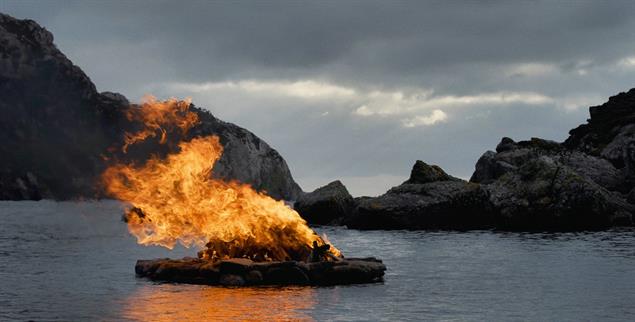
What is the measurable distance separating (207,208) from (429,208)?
147 feet

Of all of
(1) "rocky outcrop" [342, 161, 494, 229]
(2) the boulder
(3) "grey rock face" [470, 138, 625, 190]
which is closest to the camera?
(1) "rocky outcrop" [342, 161, 494, 229]

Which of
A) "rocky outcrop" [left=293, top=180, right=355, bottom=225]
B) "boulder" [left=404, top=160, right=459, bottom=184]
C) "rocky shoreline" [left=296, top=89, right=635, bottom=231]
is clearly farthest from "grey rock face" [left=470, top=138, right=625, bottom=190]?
"rocky outcrop" [left=293, top=180, right=355, bottom=225]

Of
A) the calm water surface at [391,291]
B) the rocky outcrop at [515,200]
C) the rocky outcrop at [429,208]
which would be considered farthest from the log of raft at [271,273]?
the rocky outcrop at [429,208]

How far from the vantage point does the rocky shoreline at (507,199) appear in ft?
236

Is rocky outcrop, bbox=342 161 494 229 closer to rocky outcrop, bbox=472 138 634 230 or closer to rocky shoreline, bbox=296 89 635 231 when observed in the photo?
rocky shoreline, bbox=296 89 635 231

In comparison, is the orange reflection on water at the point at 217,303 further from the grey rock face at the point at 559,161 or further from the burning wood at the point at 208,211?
the grey rock face at the point at 559,161

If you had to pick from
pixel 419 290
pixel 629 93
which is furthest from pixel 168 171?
pixel 629 93

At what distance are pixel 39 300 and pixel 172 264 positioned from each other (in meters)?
7.62

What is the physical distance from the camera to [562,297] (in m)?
32.1

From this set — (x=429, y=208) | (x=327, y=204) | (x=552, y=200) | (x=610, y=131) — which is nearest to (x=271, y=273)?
(x=552, y=200)

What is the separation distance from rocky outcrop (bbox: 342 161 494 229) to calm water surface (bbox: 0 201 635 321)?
19661mm

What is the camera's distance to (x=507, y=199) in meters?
74.3

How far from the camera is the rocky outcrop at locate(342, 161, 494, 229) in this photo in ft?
259

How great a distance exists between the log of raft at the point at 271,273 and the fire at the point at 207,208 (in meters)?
1.51
